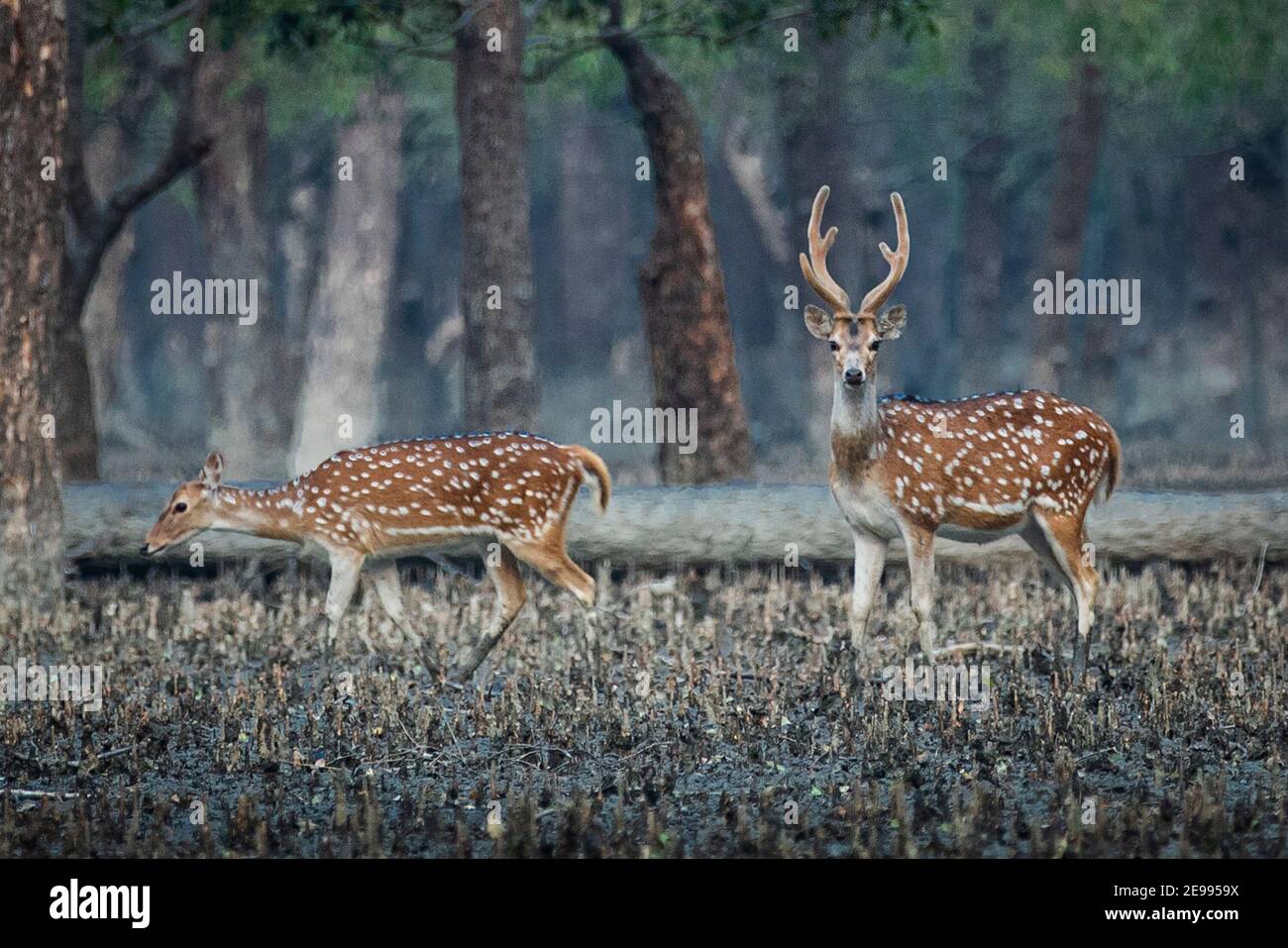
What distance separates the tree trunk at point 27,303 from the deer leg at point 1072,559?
5657 millimetres

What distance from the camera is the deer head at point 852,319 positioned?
34.4 feet

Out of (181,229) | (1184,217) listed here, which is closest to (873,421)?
(1184,217)

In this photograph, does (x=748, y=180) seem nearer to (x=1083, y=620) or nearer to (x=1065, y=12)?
(x=1065, y=12)

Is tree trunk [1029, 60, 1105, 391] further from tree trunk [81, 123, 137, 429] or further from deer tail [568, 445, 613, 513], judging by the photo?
deer tail [568, 445, 613, 513]

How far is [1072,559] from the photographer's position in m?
11.2

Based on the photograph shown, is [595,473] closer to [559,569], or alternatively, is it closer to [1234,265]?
[559,569]

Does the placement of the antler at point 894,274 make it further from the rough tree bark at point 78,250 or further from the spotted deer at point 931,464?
the rough tree bark at point 78,250

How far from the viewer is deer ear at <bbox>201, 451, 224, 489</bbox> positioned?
37.6 feet

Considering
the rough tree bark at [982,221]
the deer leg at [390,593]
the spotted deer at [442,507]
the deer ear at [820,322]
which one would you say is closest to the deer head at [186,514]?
the spotted deer at [442,507]

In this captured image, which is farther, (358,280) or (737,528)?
(358,280)

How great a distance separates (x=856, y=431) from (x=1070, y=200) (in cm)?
1396

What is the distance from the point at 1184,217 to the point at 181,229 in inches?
703

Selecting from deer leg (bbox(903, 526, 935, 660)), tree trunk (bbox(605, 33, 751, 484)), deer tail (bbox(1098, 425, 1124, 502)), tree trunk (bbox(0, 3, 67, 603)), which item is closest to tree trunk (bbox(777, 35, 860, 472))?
tree trunk (bbox(605, 33, 751, 484))

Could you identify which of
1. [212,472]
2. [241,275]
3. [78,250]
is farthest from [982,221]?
[212,472]
